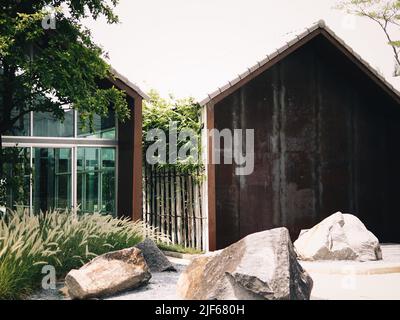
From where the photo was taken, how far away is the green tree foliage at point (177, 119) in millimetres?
13766

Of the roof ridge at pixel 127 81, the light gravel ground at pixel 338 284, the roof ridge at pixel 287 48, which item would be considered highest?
the roof ridge at pixel 287 48

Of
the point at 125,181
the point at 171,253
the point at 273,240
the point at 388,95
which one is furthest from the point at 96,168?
the point at 388,95

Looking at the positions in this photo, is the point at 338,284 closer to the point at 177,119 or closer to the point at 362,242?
the point at 362,242

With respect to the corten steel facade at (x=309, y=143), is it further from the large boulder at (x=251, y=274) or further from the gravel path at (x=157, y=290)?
the large boulder at (x=251, y=274)

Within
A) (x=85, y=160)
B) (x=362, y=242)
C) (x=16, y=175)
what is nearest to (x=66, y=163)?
(x=85, y=160)

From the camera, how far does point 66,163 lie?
508 inches

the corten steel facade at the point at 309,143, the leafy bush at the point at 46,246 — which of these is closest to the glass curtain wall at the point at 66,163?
the leafy bush at the point at 46,246

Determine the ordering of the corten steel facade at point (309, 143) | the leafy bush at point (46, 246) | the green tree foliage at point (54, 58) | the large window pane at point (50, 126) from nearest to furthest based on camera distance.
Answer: the leafy bush at point (46, 246)
the green tree foliage at point (54, 58)
the large window pane at point (50, 126)
the corten steel facade at point (309, 143)

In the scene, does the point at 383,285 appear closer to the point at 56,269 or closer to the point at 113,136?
the point at 56,269

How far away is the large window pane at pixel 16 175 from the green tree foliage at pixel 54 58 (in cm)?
56

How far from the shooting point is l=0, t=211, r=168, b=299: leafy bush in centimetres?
759

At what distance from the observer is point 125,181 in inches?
510

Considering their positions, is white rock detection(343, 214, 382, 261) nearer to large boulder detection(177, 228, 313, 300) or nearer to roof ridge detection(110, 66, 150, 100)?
large boulder detection(177, 228, 313, 300)
